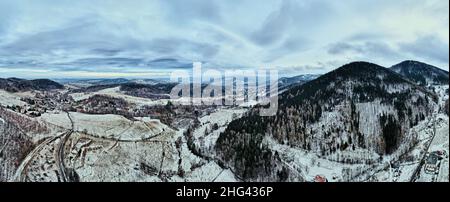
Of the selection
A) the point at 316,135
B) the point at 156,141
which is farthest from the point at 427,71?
the point at 316,135

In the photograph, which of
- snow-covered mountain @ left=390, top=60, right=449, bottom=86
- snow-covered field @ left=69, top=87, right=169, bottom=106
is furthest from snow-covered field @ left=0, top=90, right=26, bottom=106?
snow-covered mountain @ left=390, top=60, right=449, bottom=86

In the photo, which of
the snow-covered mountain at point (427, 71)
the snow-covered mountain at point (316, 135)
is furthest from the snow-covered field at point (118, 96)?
the snow-covered mountain at point (427, 71)

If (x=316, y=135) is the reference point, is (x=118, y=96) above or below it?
above

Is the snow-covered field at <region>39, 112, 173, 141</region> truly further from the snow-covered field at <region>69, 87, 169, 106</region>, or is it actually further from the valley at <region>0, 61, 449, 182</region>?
the snow-covered field at <region>69, 87, 169, 106</region>

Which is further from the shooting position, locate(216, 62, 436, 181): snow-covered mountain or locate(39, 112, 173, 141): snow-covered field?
locate(216, 62, 436, 181): snow-covered mountain

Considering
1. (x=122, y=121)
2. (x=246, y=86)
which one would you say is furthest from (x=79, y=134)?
(x=246, y=86)

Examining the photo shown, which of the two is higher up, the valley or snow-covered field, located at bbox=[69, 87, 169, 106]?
snow-covered field, located at bbox=[69, 87, 169, 106]

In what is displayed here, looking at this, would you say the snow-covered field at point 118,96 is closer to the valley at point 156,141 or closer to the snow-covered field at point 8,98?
the valley at point 156,141

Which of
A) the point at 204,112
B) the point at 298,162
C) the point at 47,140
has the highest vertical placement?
the point at 204,112

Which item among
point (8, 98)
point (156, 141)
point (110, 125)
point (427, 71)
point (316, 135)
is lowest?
point (316, 135)

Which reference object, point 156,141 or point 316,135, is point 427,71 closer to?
point 156,141
